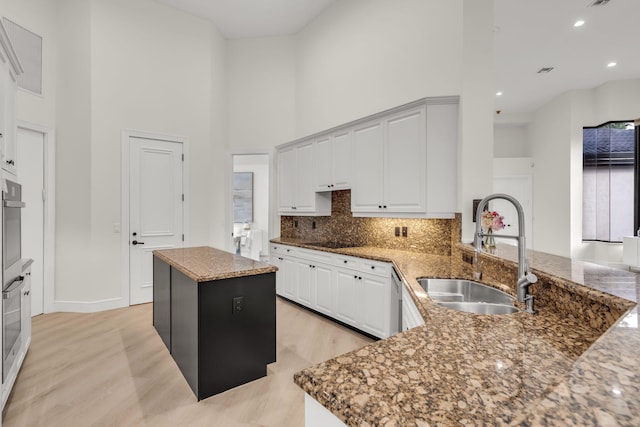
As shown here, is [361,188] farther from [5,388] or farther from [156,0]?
[156,0]

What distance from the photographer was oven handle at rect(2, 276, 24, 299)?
1.97 meters

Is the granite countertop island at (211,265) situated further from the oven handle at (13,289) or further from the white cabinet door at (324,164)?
the white cabinet door at (324,164)

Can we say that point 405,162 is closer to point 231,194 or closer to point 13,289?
point 231,194

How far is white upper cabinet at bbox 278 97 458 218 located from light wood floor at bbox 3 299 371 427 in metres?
1.46

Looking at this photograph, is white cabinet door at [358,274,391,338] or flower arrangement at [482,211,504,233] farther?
white cabinet door at [358,274,391,338]

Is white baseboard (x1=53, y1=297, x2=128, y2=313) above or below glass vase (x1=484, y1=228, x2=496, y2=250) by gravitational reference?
below

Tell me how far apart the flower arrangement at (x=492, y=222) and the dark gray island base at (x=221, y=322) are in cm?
169

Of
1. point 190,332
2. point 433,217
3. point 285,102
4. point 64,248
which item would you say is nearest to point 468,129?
point 433,217

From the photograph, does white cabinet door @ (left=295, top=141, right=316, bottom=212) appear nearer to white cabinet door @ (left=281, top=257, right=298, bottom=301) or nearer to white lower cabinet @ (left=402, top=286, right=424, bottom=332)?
white cabinet door @ (left=281, top=257, right=298, bottom=301)

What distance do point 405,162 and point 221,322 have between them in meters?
2.24

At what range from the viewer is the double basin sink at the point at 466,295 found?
1656mm

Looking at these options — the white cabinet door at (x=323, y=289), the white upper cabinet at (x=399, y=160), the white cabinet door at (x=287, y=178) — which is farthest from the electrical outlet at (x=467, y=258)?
the white cabinet door at (x=287, y=178)

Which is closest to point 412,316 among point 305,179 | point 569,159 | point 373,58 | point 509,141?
point 305,179

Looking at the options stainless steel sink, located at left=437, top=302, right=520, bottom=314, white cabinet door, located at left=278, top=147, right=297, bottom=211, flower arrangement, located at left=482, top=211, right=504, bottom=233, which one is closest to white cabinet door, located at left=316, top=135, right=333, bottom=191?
white cabinet door, located at left=278, top=147, right=297, bottom=211
